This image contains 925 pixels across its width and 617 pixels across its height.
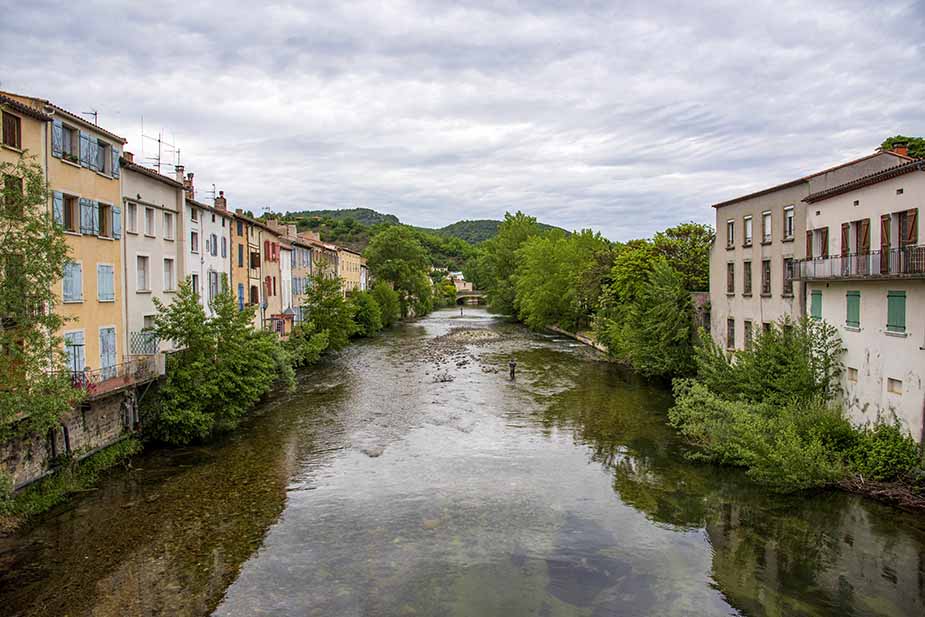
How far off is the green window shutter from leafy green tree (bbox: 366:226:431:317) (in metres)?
74.1

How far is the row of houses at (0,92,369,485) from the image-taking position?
20.0m

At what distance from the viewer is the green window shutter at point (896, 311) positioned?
19.7m

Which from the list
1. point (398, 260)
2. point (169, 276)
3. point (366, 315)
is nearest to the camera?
point (169, 276)

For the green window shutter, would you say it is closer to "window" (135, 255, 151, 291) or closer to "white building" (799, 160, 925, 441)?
"white building" (799, 160, 925, 441)

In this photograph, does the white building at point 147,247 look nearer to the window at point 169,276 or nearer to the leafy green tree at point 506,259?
the window at point 169,276

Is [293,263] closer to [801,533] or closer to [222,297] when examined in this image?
[222,297]

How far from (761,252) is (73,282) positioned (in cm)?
2792

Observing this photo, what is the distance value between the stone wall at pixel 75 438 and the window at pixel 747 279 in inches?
1068

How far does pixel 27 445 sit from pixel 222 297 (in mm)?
9439

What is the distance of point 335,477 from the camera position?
21781 millimetres

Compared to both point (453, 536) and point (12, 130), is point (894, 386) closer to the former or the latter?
point (453, 536)

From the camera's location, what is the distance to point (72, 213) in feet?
73.6

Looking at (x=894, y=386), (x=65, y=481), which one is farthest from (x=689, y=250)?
(x=65, y=481)

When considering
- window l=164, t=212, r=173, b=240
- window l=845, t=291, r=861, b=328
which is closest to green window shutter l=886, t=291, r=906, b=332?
window l=845, t=291, r=861, b=328
